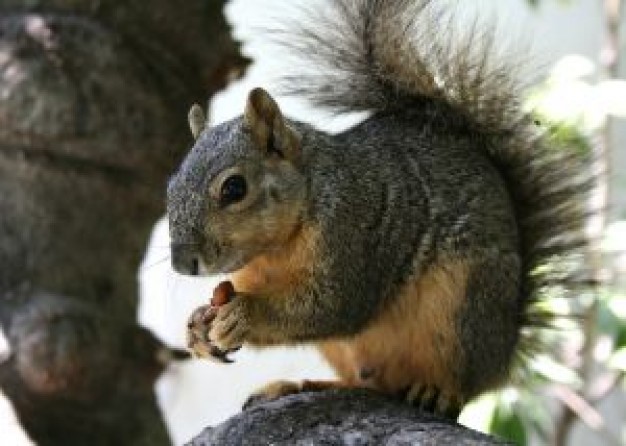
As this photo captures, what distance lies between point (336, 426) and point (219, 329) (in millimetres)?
151

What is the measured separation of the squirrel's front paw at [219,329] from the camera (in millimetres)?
1123

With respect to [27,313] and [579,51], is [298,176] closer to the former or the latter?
[27,313]

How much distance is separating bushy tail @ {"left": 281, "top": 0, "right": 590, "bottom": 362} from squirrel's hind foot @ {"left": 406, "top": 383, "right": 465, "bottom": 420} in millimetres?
195

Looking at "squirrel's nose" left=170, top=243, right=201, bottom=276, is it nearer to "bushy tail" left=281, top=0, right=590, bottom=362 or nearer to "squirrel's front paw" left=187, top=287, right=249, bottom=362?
"squirrel's front paw" left=187, top=287, right=249, bottom=362

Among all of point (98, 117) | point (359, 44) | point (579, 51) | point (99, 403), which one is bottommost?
point (99, 403)

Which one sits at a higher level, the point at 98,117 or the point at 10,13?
the point at 10,13

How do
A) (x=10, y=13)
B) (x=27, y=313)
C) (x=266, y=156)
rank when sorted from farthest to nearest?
(x=10, y=13) < (x=27, y=313) < (x=266, y=156)

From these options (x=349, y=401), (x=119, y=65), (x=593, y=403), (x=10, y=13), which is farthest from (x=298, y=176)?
(x=593, y=403)

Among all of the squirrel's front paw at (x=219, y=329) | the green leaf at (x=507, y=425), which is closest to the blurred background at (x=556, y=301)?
the green leaf at (x=507, y=425)

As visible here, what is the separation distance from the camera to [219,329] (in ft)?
3.67

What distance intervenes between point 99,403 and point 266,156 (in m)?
0.64

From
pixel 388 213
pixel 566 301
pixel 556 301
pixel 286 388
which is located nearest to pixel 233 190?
pixel 388 213

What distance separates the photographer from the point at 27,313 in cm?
157

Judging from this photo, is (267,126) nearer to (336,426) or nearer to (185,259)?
(185,259)
